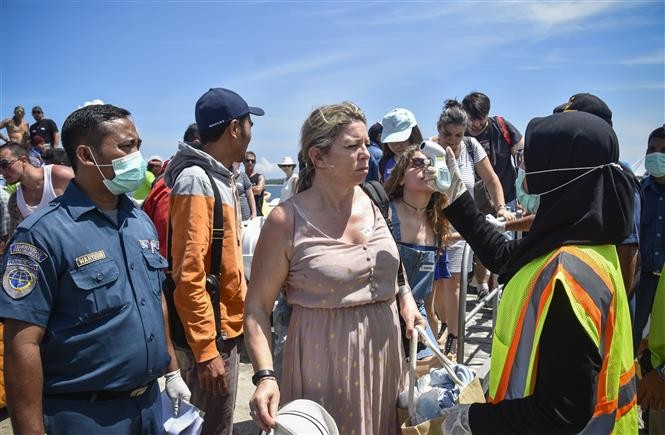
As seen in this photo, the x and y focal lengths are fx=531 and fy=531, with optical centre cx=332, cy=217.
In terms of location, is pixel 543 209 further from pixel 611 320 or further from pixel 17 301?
pixel 17 301

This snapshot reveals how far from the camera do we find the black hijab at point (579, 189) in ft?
5.45

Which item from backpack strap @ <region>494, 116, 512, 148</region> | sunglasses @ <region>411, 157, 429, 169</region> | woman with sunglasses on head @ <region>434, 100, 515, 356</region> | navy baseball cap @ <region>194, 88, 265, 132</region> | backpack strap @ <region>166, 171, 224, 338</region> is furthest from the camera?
backpack strap @ <region>494, 116, 512, 148</region>

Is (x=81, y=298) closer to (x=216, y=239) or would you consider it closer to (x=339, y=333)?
(x=216, y=239)

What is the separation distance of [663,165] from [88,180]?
453 cm

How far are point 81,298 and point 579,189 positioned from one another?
1.84 meters

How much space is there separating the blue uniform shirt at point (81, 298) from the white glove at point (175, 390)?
23 centimetres

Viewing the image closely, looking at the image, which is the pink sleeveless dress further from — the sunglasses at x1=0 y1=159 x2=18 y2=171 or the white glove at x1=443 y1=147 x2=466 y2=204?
the sunglasses at x1=0 y1=159 x2=18 y2=171

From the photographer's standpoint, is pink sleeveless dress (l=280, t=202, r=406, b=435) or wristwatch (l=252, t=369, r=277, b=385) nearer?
wristwatch (l=252, t=369, r=277, b=385)

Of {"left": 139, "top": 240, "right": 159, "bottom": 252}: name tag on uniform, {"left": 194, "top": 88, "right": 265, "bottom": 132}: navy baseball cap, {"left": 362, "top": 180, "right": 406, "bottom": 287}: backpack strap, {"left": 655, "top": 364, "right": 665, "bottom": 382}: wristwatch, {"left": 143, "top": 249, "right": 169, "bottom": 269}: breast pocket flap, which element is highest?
{"left": 194, "top": 88, "right": 265, "bottom": 132}: navy baseball cap

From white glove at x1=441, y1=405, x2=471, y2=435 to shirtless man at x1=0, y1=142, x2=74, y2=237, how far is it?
4441 mm

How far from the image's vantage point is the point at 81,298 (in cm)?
204

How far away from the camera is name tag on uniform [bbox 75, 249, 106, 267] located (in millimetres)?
2065

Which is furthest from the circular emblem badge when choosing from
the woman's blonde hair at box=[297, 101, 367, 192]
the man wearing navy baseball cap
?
the woman's blonde hair at box=[297, 101, 367, 192]

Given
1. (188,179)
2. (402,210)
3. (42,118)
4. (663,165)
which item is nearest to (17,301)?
(188,179)
